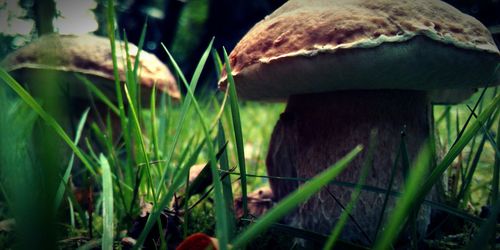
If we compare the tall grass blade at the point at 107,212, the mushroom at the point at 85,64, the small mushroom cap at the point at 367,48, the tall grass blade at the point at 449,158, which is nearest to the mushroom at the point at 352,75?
the small mushroom cap at the point at 367,48

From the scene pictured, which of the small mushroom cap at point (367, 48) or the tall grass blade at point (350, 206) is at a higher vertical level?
the small mushroom cap at point (367, 48)

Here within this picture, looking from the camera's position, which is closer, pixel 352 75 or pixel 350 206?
pixel 350 206

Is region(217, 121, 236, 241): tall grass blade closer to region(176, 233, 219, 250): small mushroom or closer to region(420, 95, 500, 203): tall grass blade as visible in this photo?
region(176, 233, 219, 250): small mushroom

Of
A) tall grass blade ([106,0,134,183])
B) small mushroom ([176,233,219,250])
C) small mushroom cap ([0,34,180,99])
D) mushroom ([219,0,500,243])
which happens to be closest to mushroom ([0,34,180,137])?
small mushroom cap ([0,34,180,99])

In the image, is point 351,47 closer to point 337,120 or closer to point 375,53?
point 375,53

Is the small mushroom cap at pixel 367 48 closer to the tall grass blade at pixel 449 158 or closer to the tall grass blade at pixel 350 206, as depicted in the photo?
the tall grass blade at pixel 449 158

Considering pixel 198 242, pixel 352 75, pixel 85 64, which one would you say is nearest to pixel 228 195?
pixel 198 242

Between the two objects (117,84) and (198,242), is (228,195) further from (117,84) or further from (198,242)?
(117,84)

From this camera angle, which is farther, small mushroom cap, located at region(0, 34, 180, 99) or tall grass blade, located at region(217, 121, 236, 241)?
small mushroom cap, located at region(0, 34, 180, 99)
